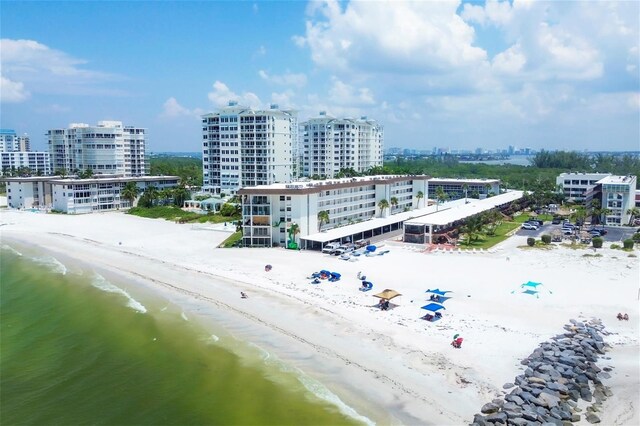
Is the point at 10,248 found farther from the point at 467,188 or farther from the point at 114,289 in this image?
the point at 467,188

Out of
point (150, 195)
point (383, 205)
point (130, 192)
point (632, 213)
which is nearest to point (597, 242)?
point (632, 213)

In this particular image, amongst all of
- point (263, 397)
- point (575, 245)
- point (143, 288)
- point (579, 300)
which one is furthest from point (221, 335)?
point (575, 245)

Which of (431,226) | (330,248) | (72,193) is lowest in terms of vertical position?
(330,248)

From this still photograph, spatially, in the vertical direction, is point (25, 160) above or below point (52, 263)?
above

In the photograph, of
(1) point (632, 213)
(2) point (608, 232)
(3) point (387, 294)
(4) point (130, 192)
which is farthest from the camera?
(4) point (130, 192)

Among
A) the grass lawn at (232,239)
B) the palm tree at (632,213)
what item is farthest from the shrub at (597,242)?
the grass lawn at (232,239)

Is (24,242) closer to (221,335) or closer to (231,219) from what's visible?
(231,219)

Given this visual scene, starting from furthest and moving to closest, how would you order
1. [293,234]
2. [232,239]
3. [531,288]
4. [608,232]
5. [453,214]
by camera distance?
[453,214] < [608,232] < [232,239] < [293,234] < [531,288]

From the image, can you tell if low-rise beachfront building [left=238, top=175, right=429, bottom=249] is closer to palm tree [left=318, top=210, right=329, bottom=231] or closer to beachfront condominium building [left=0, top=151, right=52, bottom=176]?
palm tree [left=318, top=210, right=329, bottom=231]
